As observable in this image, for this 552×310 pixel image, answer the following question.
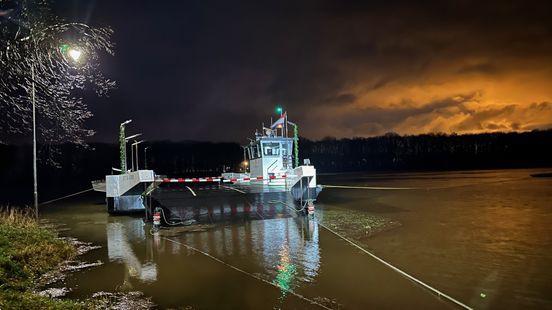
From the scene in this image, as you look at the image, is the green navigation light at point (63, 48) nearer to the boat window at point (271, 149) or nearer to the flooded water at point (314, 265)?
Answer: the flooded water at point (314, 265)

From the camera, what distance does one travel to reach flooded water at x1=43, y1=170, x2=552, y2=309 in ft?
21.3

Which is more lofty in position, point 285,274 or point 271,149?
point 271,149

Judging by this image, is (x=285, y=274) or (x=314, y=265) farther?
(x=314, y=265)

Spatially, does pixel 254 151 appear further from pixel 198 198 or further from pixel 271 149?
pixel 198 198

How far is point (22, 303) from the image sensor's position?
216 inches

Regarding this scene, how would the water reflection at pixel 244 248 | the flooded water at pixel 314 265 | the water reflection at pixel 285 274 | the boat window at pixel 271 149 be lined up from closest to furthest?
the flooded water at pixel 314 265 → the water reflection at pixel 285 274 → the water reflection at pixel 244 248 → the boat window at pixel 271 149

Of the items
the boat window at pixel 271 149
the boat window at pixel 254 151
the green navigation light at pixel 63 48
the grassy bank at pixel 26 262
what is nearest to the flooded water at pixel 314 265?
the grassy bank at pixel 26 262

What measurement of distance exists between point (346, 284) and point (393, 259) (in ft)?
8.01

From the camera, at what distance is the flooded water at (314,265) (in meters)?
6.48

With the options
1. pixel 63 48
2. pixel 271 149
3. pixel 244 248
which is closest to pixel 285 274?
pixel 244 248

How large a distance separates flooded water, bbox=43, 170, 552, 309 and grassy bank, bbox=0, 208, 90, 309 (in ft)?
2.29

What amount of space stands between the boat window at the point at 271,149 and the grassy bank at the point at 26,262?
15.5 m

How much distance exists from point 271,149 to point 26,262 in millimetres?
18700

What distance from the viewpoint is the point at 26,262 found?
323 inches
